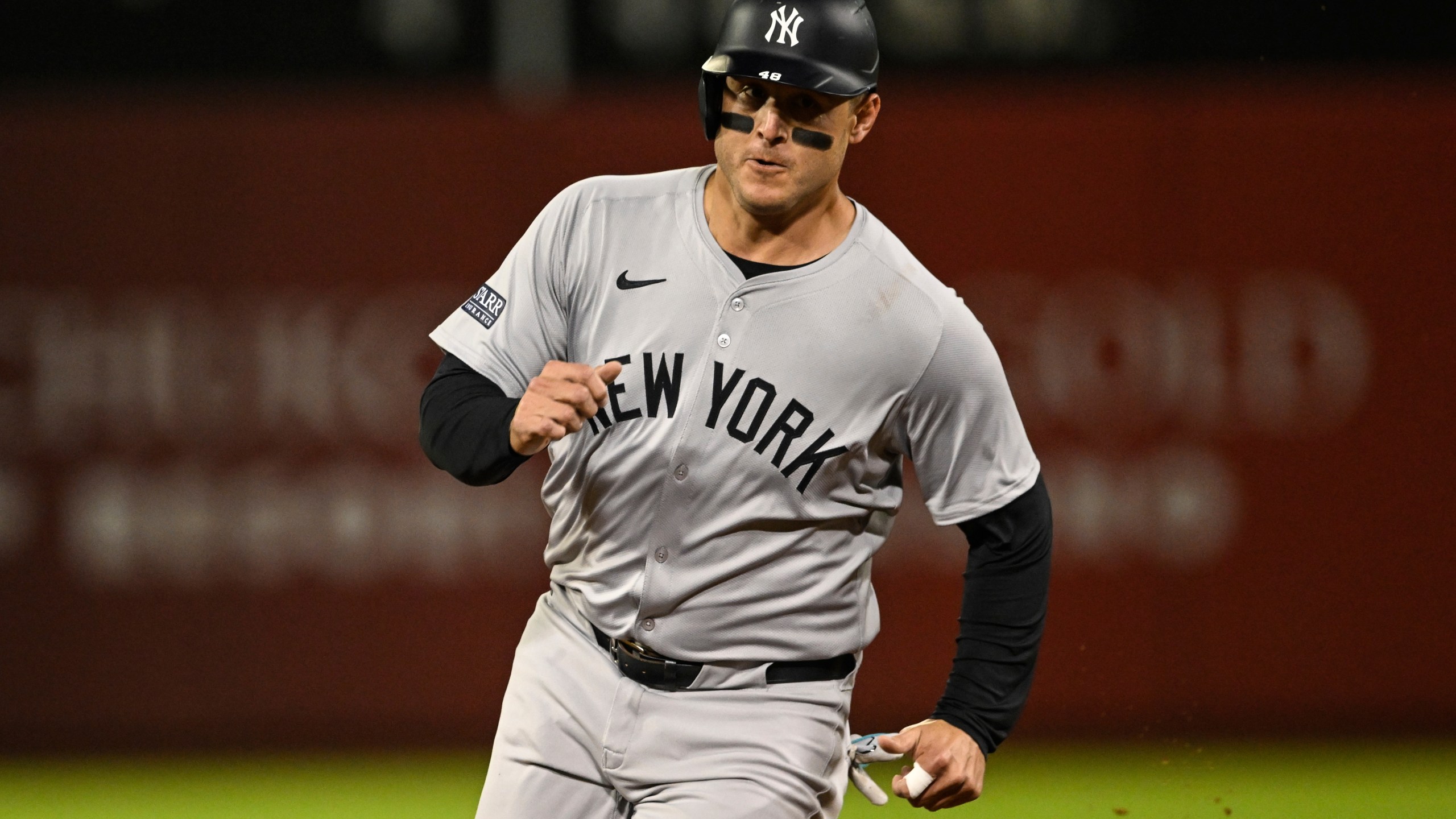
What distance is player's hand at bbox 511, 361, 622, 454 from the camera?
2.53 metres

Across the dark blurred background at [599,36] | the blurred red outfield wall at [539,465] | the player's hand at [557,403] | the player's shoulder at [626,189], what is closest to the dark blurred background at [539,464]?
the blurred red outfield wall at [539,465]

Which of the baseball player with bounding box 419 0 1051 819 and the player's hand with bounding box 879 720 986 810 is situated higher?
the baseball player with bounding box 419 0 1051 819

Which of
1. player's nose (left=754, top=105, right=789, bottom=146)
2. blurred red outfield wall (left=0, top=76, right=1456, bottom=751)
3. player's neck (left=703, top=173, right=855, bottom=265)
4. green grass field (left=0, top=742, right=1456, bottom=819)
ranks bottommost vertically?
green grass field (left=0, top=742, right=1456, bottom=819)

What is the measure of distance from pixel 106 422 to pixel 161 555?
562 mm

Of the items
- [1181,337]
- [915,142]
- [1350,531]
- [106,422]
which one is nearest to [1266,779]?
[1350,531]

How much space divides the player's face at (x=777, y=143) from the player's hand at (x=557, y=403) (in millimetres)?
495

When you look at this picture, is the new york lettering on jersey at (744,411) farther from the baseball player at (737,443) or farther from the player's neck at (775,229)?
the player's neck at (775,229)

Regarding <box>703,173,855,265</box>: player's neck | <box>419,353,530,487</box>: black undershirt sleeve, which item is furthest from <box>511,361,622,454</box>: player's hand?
<box>703,173,855,265</box>: player's neck

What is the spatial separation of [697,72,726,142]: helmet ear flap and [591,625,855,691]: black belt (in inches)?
37.9

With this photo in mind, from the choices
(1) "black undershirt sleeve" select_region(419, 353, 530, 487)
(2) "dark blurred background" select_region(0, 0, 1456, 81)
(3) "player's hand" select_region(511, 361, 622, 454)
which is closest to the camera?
(3) "player's hand" select_region(511, 361, 622, 454)

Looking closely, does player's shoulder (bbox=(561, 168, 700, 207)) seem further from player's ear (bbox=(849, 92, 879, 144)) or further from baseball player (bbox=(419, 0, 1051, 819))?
player's ear (bbox=(849, 92, 879, 144))

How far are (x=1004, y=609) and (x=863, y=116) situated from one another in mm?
982

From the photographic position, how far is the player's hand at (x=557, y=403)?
253cm

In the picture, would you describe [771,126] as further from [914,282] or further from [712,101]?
[914,282]
